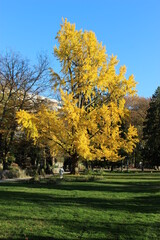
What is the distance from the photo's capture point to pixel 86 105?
24.0 meters

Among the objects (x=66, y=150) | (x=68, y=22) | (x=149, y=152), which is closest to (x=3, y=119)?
(x=66, y=150)

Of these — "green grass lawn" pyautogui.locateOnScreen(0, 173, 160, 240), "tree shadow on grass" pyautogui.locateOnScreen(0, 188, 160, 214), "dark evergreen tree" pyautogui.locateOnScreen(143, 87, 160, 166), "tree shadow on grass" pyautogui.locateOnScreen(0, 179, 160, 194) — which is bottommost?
"tree shadow on grass" pyautogui.locateOnScreen(0, 179, 160, 194)

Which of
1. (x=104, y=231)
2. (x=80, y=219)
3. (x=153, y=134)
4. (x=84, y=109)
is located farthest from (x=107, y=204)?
(x=153, y=134)

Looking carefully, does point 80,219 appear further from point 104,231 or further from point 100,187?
point 100,187

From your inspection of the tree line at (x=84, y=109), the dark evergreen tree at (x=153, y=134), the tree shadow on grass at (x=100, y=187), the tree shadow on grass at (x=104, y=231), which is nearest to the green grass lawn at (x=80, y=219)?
the tree shadow on grass at (x=104, y=231)

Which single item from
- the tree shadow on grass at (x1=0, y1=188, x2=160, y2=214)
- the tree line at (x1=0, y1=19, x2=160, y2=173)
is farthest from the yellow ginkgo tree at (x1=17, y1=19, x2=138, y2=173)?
the tree shadow on grass at (x1=0, y1=188, x2=160, y2=214)

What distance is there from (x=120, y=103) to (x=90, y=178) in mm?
6423

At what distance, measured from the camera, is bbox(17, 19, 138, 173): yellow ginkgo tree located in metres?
20.2

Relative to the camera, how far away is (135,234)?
5832 millimetres

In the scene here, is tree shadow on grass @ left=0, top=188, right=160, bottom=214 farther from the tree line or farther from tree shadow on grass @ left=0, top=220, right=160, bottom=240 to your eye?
the tree line

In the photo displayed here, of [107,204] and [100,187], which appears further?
[100,187]

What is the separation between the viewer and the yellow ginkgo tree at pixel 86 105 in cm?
2018

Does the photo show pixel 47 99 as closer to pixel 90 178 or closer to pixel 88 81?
pixel 88 81

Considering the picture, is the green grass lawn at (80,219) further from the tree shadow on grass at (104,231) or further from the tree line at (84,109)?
the tree line at (84,109)
